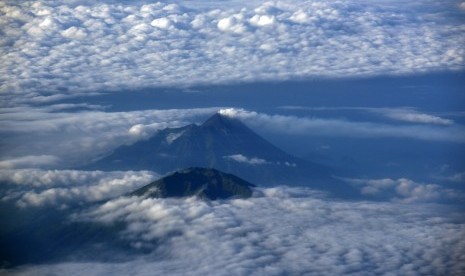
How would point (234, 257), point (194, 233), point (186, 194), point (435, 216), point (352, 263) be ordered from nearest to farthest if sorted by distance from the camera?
1. point (352, 263)
2. point (234, 257)
3. point (194, 233)
4. point (435, 216)
5. point (186, 194)

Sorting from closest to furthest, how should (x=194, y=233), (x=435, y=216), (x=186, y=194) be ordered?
(x=194, y=233) < (x=435, y=216) < (x=186, y=194)

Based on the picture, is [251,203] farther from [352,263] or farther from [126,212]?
[352,263]

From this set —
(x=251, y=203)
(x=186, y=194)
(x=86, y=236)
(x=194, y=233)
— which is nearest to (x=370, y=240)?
(x=194, y=233)

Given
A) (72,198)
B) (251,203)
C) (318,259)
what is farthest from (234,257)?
(72,198)

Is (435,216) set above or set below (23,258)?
above

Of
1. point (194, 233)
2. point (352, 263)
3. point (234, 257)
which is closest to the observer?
point (352, 263)

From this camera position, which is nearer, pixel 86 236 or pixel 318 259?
pixel 318 259

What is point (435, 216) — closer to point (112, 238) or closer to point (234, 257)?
point (234, 257)

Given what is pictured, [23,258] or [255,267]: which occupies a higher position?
[255,267]

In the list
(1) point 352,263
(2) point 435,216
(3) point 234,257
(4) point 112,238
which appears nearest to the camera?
(1) point 352,263
